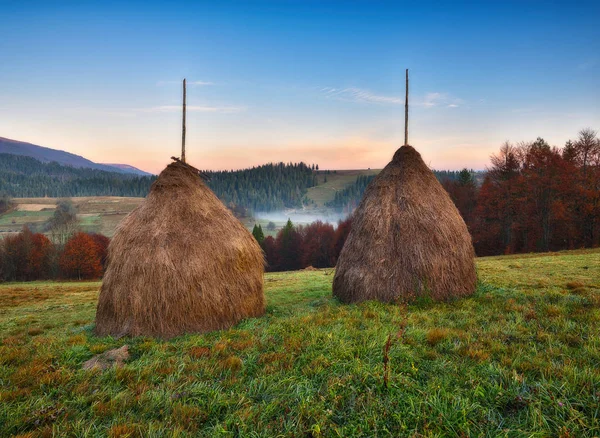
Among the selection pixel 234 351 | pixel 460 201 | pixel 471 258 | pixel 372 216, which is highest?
pixel 460 201

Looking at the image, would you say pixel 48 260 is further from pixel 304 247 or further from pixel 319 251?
pixel 319 251

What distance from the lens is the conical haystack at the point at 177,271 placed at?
7.95 metres

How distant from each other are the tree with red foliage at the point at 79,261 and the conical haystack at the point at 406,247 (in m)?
58.5

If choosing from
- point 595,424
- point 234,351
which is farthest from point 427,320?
point 234,351

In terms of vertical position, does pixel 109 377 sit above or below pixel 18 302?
above

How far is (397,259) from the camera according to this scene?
385 inches

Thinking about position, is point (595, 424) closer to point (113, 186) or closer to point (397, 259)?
point (397, 259)

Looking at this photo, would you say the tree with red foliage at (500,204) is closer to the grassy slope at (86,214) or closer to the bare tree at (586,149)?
the bare tree at (586,149)

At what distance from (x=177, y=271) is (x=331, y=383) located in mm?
5404

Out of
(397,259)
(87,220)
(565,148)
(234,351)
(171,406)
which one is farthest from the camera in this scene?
(87,220)

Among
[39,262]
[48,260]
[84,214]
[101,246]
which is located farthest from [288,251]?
[84,214]

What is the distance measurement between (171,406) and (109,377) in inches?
61.7

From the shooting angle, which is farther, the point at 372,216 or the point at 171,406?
the point at 372,216

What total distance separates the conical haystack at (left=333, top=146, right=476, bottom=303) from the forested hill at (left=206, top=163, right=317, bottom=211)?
15215cm
